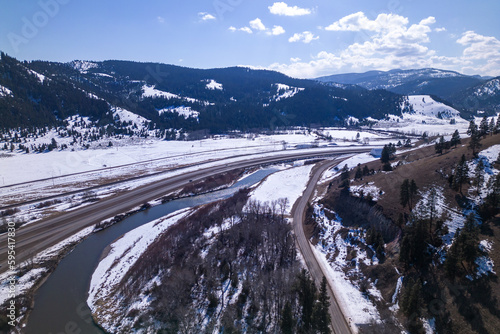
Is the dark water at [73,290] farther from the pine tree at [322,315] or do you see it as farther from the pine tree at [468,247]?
the pine tree at [468,247]

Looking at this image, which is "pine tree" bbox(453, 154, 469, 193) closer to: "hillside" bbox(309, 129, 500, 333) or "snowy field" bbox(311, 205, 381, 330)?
"hillside" bbox(309, 129, 500, 333)

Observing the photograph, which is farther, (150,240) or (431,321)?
(150,240)

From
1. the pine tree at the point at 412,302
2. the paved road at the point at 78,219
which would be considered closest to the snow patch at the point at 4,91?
Result: the paved road at the point at 78,219

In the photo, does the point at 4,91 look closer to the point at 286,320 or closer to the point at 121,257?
the point at 121,257

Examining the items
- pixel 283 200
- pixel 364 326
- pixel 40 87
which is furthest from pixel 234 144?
pixel 40 87

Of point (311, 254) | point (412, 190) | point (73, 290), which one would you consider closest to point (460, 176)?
point (412, 190)

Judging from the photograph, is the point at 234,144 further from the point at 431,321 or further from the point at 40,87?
the point at 40,87

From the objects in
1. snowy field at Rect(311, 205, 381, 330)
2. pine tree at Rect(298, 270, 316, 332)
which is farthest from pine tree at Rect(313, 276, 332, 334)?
snowy field at Rect(311, 205, 381, 330)

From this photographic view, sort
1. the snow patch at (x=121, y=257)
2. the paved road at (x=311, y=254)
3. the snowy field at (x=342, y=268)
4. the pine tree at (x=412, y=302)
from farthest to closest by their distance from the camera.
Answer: the snow patch at (x=121, y=257) → the snowy field at (x=342, y=268) → the paved road at (x=311, y=254) → the pine tree at (x=412, y=302)
